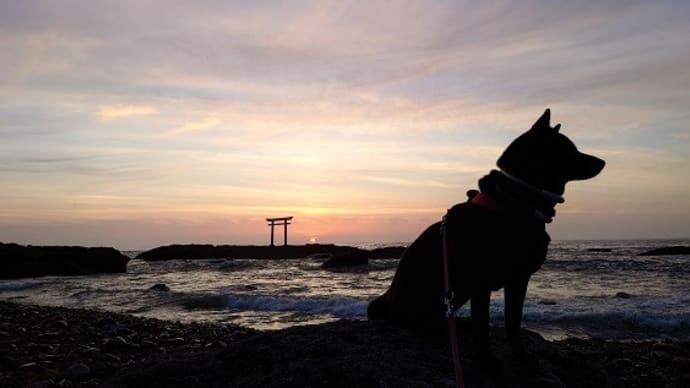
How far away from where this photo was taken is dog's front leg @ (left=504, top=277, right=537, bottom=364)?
3.63 m

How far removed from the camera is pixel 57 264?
31.0 metres

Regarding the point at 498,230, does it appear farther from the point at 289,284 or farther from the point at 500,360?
the point at 289,284

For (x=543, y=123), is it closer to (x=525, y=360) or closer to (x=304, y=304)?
(x=525, y=360)

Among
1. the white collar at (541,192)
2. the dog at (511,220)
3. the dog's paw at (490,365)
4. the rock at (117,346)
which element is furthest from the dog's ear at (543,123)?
the rock at (117,346)

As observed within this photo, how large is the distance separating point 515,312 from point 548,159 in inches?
42.4

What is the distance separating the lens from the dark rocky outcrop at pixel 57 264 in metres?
29.8

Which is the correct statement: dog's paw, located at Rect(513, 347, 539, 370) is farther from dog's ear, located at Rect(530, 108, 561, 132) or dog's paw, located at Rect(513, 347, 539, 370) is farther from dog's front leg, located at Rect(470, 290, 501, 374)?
dog's ear, located at Rect(530, 108, 561, 132)

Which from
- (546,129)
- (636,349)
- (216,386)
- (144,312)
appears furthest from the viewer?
(144,312)

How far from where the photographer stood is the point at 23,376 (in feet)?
20.1

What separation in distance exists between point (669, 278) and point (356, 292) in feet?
38.4

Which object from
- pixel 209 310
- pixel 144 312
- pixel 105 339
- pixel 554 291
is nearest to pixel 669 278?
pixel 554 291

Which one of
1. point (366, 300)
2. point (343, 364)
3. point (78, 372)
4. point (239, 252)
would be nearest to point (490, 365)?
point (343, 364)

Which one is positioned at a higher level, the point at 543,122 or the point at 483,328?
the point at 543,122

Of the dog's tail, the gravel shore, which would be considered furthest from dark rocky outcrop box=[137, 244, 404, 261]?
the dog's tail
